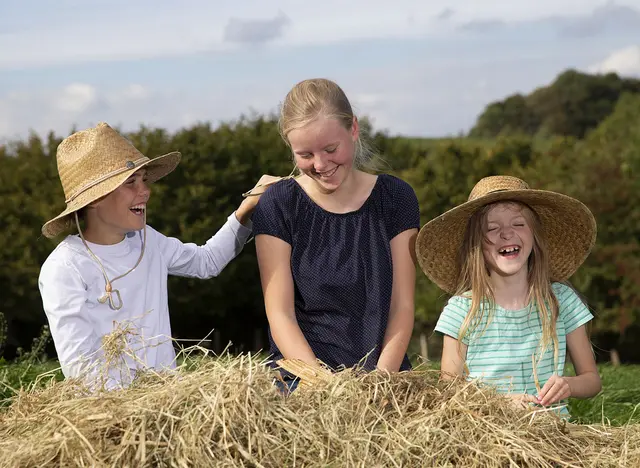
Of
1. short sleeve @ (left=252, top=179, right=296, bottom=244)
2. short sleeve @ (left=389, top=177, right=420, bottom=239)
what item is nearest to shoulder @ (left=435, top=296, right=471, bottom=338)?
short sleeve @ (left=389, top=177, right=420, bottom=239)

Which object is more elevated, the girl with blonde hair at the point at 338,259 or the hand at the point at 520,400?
the girl with blonde hair at the point at 338,259

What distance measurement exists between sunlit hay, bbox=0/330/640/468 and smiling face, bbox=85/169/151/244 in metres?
1.06

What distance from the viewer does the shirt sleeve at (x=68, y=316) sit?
3.75 metres

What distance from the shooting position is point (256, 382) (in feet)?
9.20

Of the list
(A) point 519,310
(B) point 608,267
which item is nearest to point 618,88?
(B) point 608,267

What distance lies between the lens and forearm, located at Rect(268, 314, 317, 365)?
13.3ft

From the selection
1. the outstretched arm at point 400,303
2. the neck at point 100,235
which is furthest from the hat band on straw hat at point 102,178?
the outstretched arm at point 400,303

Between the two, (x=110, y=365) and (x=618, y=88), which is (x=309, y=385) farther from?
(x=618, y=88)

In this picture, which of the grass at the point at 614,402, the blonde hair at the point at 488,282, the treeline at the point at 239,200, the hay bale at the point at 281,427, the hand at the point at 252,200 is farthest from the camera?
the treeline at the point at 239,200

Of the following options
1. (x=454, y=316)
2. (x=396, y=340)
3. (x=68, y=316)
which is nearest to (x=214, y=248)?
(x=68, y=316)

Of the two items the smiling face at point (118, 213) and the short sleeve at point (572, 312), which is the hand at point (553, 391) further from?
the smiling face at point (118, 213)

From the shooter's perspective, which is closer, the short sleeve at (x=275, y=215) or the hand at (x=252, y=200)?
the short sleeve at (x=275, y=215)

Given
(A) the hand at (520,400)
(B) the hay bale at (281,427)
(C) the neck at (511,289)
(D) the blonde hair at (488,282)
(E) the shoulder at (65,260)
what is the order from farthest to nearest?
(C) the neck at (511,289) → (D) the blonde hair at (488,282) → (E) the shoulder at (65,260) → (A) the hand at (520,400) → (B) the hay bale at (281,427)

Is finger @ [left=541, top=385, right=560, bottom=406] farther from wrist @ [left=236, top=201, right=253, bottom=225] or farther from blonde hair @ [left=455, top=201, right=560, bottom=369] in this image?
wrist @ [left=236, top=201, right=253, bottom=225]
